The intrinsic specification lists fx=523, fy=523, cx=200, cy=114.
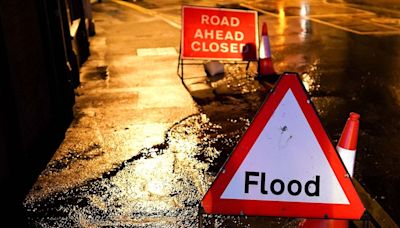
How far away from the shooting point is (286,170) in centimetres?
347

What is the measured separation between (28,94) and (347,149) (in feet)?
12.0

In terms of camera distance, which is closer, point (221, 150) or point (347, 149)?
point (347, 149)


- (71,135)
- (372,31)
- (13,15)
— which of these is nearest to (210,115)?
(71,135)

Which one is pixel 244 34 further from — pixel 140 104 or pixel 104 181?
pixel 104 181

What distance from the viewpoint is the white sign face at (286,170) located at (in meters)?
3.44

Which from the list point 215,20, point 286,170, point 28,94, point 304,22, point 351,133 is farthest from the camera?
point 304,22

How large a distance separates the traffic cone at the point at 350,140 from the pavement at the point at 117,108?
2.71 metres

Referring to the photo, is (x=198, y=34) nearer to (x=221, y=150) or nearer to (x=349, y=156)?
(x=221, y=150)

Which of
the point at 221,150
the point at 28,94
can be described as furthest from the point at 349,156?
the point at 28,94

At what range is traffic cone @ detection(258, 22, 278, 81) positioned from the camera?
372 inches

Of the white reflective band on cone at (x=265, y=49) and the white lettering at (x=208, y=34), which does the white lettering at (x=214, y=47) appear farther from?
the white reflective band on cone at (x=265, y=49)

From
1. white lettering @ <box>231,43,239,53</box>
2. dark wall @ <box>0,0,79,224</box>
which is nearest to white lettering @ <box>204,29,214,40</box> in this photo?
white lettering @ <box>231,43,239,53</box>

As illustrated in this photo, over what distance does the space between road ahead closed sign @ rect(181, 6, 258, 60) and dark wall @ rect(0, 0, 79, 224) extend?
2.66 metres

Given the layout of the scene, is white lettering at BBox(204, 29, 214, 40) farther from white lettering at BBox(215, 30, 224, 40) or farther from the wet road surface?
the wet road surface
